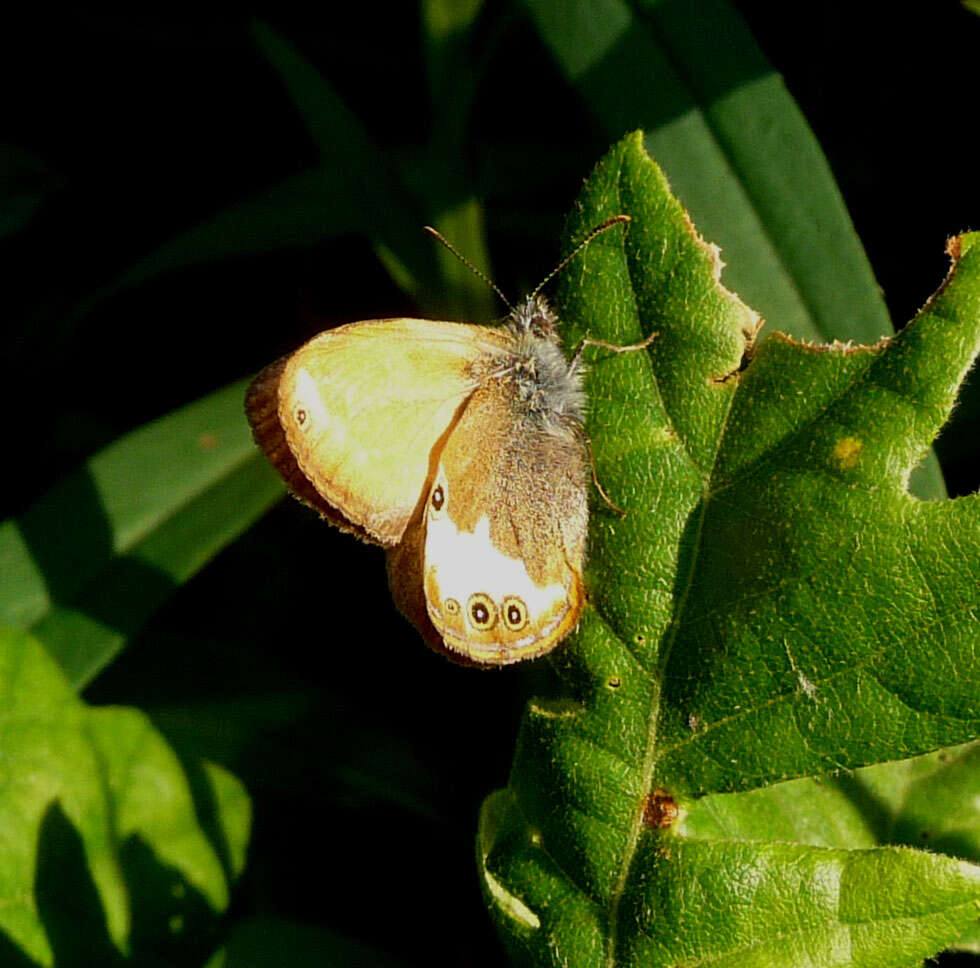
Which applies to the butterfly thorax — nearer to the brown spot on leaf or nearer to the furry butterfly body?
the furry butterfly body

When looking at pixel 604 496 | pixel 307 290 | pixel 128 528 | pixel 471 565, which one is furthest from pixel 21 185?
pixel 604 496

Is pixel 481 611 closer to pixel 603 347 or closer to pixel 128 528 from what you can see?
pixel 603 347

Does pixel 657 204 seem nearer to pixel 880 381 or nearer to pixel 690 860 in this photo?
pixel 880 381

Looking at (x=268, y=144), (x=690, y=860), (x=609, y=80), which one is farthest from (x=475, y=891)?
(x=268, y=144)

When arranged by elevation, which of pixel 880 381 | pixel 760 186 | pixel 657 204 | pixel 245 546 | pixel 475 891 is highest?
pixel 657 204

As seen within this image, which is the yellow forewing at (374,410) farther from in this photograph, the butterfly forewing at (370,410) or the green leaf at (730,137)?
the green leaf at (730,137)

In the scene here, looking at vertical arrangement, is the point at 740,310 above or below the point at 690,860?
above
